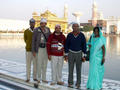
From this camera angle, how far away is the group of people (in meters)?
4.06

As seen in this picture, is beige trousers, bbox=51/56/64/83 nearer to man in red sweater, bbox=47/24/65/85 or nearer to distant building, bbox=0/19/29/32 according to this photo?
man in red sweater, bbox=47/24/65/85

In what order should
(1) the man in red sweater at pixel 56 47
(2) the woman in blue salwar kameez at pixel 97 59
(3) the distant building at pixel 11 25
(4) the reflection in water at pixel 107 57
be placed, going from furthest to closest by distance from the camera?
(3) the distant building at pixel 11 25
(4) the reflection in water at pixel 107 57
(1) the man in red sweater at pixel 56 47
(2) the woman in blue salwar kameez at pixel 97 59

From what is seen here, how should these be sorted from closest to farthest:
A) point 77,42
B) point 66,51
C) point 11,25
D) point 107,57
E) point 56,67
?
point 77,42 < point 66,51 < point 56,67 < point 107,57 < point 11,25

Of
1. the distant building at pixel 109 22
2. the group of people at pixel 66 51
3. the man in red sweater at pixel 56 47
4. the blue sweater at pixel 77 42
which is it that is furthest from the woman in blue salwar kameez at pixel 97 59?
the distant building at pixel 109 22

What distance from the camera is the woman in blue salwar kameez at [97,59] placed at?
4.04m

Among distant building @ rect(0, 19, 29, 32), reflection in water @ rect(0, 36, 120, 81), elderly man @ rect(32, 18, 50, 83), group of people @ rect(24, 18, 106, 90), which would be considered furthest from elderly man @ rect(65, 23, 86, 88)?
distant building @ rect(0, 19, 29, 32)

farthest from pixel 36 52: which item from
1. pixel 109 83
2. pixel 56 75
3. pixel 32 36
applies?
pixel 109 83

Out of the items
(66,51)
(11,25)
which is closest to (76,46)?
(66,51)

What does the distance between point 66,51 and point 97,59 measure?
2.34ft

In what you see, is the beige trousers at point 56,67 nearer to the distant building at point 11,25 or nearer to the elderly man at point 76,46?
the elderly man at point 76,46

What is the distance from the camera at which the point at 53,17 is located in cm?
5306

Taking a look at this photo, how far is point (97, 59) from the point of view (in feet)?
13.2

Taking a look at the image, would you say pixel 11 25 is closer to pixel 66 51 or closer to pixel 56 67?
pixel 56 67

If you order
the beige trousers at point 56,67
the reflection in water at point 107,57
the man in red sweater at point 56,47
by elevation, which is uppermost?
the man in red sweater at point 56,47
